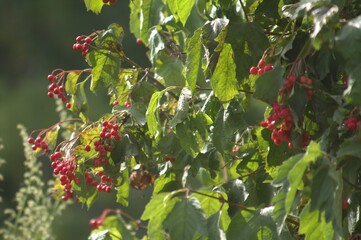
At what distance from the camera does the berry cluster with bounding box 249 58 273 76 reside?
196 cm

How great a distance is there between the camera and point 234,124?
2.28 meters

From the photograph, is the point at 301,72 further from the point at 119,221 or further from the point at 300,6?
the point at 119,221

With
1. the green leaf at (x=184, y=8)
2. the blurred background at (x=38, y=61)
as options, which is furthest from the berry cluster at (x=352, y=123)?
the blurred background at (x=38, y=61)

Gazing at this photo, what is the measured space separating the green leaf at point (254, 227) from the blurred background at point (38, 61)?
955 cm

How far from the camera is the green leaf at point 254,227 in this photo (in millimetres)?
2133

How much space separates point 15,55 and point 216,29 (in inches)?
521

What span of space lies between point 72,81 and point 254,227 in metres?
0.72

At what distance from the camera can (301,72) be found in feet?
6.34

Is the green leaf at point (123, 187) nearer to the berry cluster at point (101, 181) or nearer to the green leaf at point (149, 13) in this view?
the berry cluster at point (101, 181)

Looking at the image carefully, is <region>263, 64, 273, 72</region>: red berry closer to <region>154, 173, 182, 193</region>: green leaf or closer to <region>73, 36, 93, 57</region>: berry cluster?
<region>73, 36, 93, 57</region>: berry cluster

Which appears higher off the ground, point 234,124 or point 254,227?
point 234,124

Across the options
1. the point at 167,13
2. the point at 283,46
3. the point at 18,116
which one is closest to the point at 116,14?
the point at 18,116

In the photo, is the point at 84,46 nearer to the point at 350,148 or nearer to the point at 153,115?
the point at 153,115

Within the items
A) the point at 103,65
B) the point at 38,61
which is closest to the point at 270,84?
the point at 103,65
